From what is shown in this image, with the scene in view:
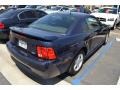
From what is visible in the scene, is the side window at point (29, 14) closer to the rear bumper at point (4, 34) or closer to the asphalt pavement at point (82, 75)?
the rear bumper at point (4, 34)

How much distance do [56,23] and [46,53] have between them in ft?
4.31

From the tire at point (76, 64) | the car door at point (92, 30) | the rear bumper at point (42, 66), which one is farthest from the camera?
the car door at point (92, 30)

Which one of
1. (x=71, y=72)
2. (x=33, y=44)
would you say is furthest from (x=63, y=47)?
(x=71, y=72)

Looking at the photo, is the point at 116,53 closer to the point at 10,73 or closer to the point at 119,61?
the point at 119,61

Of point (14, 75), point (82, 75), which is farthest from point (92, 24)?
point (14, 75)

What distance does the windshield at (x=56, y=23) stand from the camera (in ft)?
13.8

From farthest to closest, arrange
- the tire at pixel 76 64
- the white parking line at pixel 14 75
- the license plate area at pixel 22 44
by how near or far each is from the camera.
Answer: the tire at pixel 76 64 → the white parking line at pixel 14 75 → the license plate area at pixel 22 44

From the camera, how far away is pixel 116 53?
21.1 ft

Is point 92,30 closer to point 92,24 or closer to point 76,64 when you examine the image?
point 92,24

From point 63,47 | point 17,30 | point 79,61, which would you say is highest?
point 17,30

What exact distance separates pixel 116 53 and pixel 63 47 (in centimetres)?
346

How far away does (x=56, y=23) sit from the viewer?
14.7 feet

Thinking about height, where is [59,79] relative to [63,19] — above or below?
below

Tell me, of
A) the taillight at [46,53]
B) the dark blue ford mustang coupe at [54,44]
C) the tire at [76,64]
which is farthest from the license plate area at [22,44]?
the tire at [76,64]
